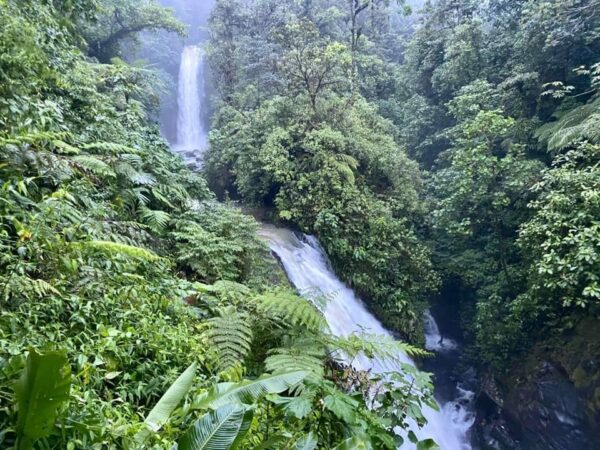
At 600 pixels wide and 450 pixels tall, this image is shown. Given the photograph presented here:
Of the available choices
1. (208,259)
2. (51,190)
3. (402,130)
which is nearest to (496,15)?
(402,130)

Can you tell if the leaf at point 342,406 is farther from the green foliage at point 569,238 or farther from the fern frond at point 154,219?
the green foliage at point 569,238

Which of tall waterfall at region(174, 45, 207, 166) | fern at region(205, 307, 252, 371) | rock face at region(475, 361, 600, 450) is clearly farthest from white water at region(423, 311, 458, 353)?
tall waterfall at region(174, 45, 207, 166)

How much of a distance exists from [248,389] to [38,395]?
1.04 m

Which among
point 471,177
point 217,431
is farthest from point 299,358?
point 471,177

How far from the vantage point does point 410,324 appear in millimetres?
8836

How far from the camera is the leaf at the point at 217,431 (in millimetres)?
1669

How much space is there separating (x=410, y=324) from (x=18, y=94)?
25.7 ft

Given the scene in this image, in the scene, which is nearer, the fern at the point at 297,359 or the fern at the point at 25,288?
the fern at the point at 25,288

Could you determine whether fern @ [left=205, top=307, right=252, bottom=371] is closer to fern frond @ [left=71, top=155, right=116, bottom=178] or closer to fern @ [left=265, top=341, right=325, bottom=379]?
fern @ [left=265, top=341, right=325, bottom=379]

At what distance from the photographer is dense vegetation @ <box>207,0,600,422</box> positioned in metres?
7.22

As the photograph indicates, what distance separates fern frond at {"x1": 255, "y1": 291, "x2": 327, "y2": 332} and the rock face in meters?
5.84

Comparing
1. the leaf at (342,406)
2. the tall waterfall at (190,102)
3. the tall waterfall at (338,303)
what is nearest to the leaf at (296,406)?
the leaf at (342,406)

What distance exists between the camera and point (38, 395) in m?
1.53

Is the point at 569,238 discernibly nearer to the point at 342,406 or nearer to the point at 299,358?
the point at 299,358
